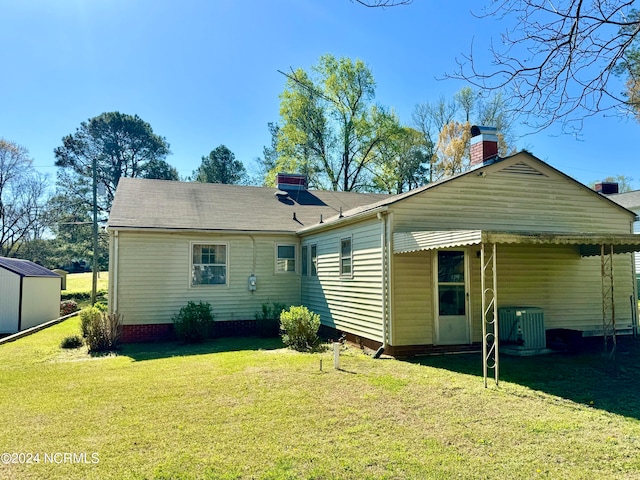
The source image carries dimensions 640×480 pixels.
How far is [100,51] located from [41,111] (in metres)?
12.2

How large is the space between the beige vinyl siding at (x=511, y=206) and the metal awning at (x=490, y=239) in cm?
68

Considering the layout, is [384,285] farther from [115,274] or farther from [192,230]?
[115,274]

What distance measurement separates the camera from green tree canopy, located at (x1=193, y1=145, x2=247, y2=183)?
1380 inches

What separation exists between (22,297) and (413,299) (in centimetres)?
1323

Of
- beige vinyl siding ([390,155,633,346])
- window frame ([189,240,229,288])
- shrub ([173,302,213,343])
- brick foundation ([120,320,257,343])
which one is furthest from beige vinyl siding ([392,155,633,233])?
brick foundation ([120,320,257,343])

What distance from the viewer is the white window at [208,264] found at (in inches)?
468

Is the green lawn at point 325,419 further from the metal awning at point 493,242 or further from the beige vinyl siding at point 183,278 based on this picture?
the beige vinyl siding at point 183,278

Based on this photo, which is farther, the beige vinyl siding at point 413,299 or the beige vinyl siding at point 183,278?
the beige vinyl siding at point 183,278

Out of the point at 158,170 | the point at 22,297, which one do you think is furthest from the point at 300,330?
the point at 158,170

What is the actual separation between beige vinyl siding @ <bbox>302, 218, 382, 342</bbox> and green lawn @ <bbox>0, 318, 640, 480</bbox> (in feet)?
4.05

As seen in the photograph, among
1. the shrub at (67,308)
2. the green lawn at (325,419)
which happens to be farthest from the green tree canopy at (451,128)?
the shrub at (67,308)

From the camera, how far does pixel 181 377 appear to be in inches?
277

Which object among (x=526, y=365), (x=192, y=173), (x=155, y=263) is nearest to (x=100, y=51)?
(x=155, y=263)

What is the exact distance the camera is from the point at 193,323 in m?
10.9
